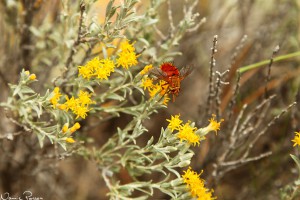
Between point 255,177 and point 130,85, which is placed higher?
point 130,85

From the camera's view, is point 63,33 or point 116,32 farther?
point 63,33

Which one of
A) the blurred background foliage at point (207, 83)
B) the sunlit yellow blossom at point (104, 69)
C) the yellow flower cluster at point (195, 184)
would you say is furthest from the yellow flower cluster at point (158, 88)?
the blurred background foliage at point (207, 83)

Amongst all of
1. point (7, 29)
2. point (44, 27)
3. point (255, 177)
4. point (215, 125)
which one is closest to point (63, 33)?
point (44, 27)

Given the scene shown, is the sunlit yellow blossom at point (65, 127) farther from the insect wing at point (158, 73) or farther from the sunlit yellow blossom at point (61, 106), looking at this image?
the insect wing at point (158, 73)

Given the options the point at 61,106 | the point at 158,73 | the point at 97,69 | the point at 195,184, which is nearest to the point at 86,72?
the point at 97,69

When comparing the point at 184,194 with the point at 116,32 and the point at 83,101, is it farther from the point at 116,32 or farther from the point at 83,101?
the point at 116,32

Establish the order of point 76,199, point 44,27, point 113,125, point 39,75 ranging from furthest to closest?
point 113,125
point 76,199
point 39,75
point 44,27

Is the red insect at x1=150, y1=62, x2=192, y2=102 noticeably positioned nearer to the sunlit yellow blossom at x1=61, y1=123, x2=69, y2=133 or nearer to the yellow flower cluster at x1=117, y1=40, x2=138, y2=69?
the yellow flower cluster at x1=117, y1=40, x2=138, y2=69
